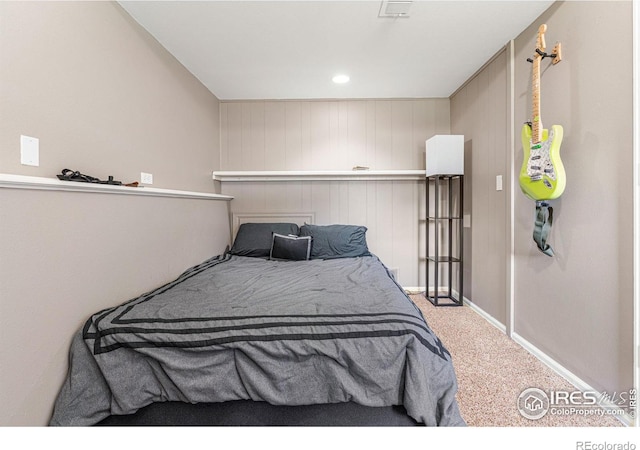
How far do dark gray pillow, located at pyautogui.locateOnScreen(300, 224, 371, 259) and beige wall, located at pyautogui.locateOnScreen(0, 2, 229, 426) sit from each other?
1.24 metres

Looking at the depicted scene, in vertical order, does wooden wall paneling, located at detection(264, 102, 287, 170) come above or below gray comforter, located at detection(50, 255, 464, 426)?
above

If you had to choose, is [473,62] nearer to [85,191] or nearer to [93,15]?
[93,15]

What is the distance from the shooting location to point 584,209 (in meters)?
1.53

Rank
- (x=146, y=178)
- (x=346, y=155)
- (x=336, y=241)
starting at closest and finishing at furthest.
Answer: (x=146, y=178), (x=336, y=241), (x=346, y=155)

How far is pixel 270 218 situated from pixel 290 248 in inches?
30.2

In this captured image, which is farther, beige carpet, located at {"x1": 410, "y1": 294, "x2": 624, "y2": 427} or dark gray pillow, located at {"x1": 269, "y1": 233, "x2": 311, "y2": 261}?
dark gray pillow, located at {"x1": 269, "y1": 233, "x2": 311, "y2": 261}

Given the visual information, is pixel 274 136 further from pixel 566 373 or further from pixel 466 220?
pixel 566 373

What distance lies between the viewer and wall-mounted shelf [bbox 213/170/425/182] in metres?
3.07

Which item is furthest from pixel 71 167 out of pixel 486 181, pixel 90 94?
pixel 486 181

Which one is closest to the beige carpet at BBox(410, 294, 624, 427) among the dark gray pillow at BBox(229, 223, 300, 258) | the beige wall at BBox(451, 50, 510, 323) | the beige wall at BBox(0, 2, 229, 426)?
→ the beige wall at BBox(451, 50, 510, 323)

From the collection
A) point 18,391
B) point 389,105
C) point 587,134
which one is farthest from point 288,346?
point 389,105

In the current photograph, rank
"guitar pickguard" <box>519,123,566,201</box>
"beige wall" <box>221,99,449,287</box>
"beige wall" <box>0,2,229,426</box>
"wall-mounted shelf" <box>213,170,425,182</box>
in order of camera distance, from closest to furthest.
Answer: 1. "beige wall" <box>0,2,229,426</box>
2. "guitar pickguard" <box>519,123,566,201</box>
3. "wall-mounted shelf" <box>213,170,425,182</box>
4. "beige wall" <box>221,99,449,287</box>
